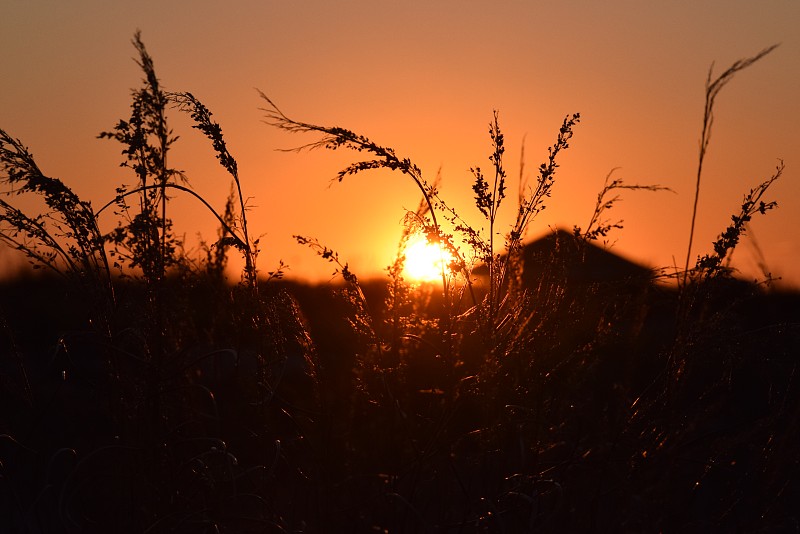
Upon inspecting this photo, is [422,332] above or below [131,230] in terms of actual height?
below

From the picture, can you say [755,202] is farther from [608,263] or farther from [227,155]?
[608,263]

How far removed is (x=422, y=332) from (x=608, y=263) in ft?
33.5

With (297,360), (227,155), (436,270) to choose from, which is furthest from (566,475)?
(297,360)

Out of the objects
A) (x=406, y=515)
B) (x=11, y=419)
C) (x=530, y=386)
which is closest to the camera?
(x=406, y=515)

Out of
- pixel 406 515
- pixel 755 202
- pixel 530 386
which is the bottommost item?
pixel 406 515

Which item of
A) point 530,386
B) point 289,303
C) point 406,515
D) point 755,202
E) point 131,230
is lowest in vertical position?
point 406,515

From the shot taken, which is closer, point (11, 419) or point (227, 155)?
point (227, 155)

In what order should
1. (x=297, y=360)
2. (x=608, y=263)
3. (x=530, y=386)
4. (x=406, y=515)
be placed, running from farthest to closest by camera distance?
1. (x=608, y=263)
2. (x=297, y=360)
3. (x=530, y=386)
4. (x=406, y=515)

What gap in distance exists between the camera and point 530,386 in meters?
2.74

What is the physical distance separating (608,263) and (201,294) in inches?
385

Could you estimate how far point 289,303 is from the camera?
2803mm

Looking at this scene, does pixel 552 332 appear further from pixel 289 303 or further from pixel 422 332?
pixel 289 303

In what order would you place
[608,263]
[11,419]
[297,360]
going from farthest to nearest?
[608,263] < [297,360] < [11,419]

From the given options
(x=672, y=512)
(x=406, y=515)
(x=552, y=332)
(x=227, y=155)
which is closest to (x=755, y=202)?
(x=552, y=332)
